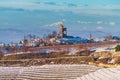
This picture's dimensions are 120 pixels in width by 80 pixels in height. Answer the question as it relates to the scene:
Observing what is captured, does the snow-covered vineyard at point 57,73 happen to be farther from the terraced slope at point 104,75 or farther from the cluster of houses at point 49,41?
the cluster of houses at point 49,41

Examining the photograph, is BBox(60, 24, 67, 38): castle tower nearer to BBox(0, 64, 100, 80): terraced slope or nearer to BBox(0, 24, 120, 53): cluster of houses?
A: BBox(0, 24, 120, 53): cluster of houses

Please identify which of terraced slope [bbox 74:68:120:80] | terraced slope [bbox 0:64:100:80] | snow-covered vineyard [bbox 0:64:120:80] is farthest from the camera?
terraced slope [bbox 0:64:100:80]

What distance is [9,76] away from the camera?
34.0 m

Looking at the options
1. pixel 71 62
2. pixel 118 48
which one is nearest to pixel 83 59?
pixel 71 62

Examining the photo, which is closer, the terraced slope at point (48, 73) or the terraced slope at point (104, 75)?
the terraced slope at point (104, 75)

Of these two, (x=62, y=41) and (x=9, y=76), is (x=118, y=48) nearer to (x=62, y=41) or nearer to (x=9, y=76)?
(x=9, y=76)

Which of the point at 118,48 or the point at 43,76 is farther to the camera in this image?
the point at 118,48

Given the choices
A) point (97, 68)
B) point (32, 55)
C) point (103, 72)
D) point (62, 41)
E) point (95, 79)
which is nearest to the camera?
point (95, 79)

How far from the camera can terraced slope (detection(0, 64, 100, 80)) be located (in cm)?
3297

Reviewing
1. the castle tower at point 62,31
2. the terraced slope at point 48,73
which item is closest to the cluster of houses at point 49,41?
the castle tower at point 62,31

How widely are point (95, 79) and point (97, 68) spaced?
4.43 meters

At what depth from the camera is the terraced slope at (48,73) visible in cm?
3297

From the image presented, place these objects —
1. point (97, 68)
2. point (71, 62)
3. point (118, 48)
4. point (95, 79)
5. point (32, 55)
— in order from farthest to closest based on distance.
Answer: point (32, 55), point (118, 48), point (71, 62), point (97, 68), point (95, 79)

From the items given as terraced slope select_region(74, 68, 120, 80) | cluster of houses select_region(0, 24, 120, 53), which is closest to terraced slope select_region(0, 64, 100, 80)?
terraced slope select_region(74, 68, 120, 80)
